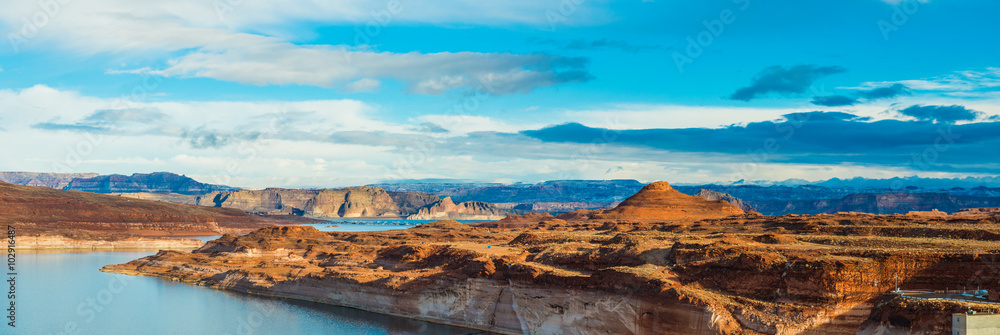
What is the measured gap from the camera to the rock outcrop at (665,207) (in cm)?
11138

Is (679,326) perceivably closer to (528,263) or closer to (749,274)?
(749,274)

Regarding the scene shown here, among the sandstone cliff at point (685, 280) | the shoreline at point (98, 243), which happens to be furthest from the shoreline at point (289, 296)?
the shoreline at point (98, 243)

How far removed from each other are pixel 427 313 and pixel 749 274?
24.4 m

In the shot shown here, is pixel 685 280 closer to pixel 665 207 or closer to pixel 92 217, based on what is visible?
pixel 665 207

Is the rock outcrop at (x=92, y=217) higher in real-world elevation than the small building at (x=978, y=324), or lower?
lower

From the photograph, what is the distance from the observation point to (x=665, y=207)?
11469 centimetres

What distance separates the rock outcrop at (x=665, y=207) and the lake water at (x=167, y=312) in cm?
6495

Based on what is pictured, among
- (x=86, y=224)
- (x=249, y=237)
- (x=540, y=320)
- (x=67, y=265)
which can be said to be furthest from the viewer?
(x=86, y=224)

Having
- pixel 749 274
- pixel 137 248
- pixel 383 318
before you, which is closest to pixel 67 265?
pixel 137 248

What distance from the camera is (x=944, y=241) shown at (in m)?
43.3

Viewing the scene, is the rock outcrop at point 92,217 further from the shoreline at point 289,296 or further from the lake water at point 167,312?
the lake water at point 167,312

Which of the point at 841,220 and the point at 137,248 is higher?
the point at 841,220

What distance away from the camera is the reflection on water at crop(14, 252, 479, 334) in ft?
159

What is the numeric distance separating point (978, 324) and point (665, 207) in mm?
89720
